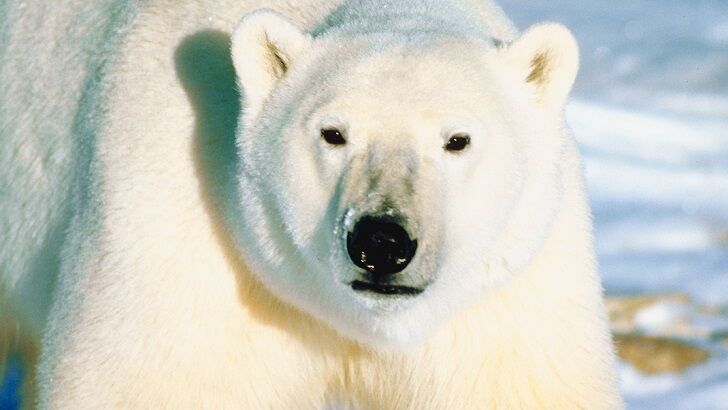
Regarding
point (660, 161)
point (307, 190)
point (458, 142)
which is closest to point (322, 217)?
point (307, 190)

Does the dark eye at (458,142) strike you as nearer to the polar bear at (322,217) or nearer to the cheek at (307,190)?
the polar bear at (322,217)

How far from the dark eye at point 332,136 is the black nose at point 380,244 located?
264 millimetres

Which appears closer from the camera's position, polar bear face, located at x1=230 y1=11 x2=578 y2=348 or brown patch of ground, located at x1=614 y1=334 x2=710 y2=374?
polar bear face, located at x1=230 y1=11 x2=578 y2=348

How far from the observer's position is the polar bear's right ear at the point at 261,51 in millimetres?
2727

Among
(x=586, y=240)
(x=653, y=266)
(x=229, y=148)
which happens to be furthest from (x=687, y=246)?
(x=229, y=148)

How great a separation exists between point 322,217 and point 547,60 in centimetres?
70

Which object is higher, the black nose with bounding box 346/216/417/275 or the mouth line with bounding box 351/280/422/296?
the black nose with bounding box 346/216/417/275

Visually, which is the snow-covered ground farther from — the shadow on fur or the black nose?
the black nose

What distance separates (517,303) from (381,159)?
649mm

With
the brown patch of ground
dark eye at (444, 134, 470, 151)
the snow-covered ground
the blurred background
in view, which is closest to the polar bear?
dark eye at (444, 134, 470, 151)

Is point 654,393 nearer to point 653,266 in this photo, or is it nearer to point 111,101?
point 653,266

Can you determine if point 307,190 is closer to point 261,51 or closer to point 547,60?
point 261,51

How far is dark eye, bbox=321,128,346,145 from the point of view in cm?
253

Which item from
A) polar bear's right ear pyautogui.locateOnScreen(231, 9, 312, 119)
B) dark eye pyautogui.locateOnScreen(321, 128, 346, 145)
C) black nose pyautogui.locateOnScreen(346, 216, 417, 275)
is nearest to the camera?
black nose pyautogui.locateOnScreen(346, 216, 417, 275)
